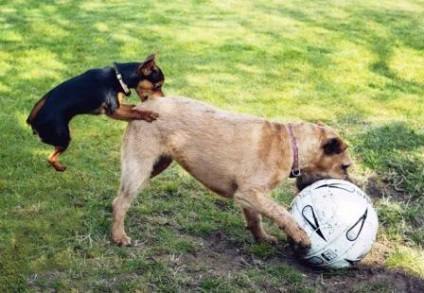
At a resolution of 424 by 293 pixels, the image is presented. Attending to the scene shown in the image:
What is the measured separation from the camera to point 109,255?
16.1 feet

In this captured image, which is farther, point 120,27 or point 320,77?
point 120,27

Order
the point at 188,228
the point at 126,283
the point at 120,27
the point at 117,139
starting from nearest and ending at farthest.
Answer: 1. the point at 126,283
2. the point at 188,228
3. the point at 117,139
4. the point at 120,27

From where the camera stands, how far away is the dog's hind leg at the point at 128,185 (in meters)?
5.05

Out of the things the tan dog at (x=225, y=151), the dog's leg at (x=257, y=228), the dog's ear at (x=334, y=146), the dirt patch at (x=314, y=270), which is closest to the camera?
the dirt patch at (x=314, y=270)

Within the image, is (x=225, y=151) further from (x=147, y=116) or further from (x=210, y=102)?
(x=210, y=102)

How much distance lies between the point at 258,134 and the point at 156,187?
152 cm

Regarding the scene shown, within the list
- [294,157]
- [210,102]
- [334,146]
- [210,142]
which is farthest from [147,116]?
[210,102]

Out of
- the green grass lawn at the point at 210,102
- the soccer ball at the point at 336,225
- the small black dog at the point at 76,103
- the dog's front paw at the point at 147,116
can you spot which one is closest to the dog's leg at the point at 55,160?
the small black dog at the point at 76,103

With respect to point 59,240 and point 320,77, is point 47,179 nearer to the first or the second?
point 59,240

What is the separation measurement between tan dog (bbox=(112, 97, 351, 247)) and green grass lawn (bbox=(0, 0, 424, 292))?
430mm

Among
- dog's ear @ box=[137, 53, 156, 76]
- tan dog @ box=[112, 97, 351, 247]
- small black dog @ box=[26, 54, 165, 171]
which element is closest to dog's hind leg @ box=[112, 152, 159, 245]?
tan dog @ box=[112, 97, 351, 247]

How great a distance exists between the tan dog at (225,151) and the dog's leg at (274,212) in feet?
0.04

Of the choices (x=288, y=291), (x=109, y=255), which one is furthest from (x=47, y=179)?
(x=288, y=291)

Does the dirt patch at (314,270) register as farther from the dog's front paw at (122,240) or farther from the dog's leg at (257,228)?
the dog's front paw at (122,240)
